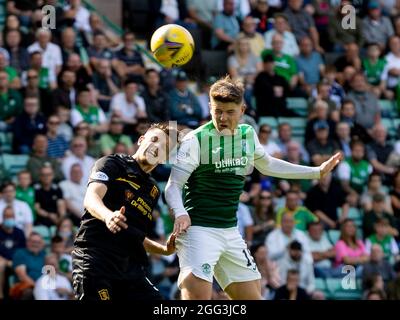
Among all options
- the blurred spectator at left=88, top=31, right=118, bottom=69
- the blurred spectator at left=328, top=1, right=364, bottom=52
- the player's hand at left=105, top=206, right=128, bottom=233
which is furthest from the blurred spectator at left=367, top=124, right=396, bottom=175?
the player's hand at left=105, top=206, right=128, bottom=233

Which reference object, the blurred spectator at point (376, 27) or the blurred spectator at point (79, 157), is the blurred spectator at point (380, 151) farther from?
the blurred spectator at point (79, 157)

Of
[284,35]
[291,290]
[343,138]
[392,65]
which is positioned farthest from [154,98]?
[392,65]

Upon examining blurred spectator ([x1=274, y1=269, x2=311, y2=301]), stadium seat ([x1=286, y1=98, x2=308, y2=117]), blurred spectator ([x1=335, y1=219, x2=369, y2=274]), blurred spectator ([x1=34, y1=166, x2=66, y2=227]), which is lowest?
blurred spectator ([x1=274, y1=269, x2=311, y2=301])

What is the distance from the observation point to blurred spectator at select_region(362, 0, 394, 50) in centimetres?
1953

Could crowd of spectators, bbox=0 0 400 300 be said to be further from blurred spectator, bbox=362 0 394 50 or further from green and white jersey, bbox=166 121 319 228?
green and white jersey, bbox=166 121 319 228

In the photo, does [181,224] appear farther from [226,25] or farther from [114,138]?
[226,25]

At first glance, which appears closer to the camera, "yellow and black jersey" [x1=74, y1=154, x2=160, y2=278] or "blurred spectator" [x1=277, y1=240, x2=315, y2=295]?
"yellow and black jersey" [x1=74, y1=154, x2=160, y2=278]

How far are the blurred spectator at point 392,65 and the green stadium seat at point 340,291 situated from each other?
428cm

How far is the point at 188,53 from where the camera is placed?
Answer: 10883mm

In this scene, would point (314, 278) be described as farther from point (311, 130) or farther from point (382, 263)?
point (311, 130)

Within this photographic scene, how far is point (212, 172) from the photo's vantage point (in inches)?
373

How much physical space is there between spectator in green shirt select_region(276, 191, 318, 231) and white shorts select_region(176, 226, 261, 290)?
658 centimetres
